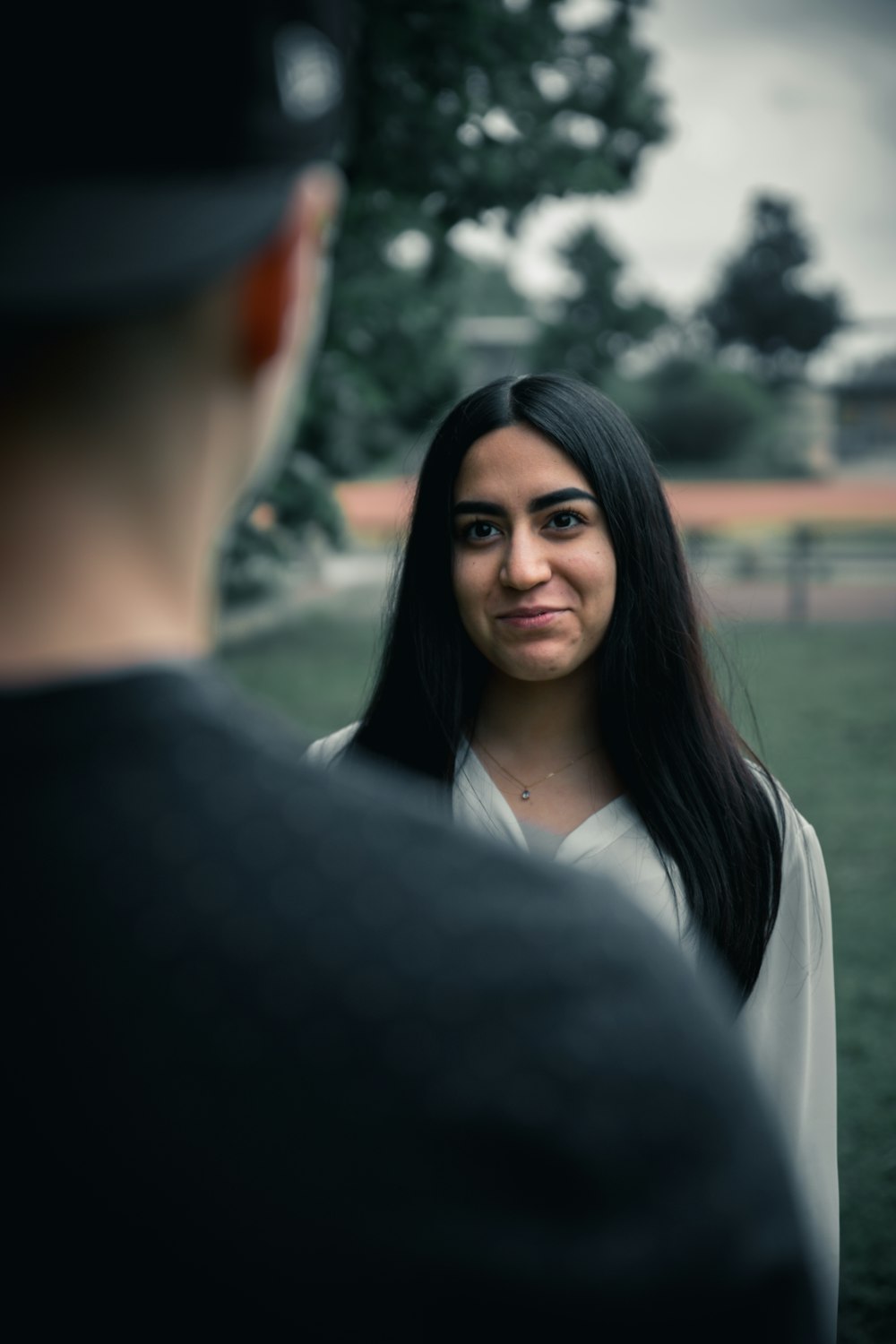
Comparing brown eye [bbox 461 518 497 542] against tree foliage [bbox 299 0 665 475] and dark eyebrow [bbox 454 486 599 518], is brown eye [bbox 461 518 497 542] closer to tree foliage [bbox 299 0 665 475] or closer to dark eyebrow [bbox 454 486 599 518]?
dark eyebrow [bbox 454 486 599 518]

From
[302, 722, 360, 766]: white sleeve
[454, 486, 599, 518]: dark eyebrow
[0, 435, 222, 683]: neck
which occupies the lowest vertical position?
[302, 722, 360, 766]: white sleeve

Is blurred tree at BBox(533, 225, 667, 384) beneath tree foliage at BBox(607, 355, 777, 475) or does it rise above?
above

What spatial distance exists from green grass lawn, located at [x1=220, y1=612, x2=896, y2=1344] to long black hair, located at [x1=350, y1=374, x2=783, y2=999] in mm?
669

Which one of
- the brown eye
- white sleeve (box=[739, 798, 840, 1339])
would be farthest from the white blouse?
the brown eye

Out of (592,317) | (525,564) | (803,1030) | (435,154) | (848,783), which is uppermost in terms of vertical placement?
(592,317)

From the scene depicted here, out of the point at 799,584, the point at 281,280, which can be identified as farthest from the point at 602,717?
the point at 799,584

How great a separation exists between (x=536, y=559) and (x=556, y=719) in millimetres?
382

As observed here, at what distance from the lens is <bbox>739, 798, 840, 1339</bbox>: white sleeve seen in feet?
7.37

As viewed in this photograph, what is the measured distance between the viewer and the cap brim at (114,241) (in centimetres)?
61

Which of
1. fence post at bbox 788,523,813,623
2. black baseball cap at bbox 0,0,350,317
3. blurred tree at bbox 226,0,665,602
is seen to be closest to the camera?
black baseball cap at bbox 0,0,350,317

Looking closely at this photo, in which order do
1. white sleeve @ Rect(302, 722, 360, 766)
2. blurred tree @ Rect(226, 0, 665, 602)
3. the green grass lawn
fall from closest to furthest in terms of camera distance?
1. white sleeve @ Rect(302, 722, 360, 766)
2. the green grass lawn
3. blurred tree @ Rect(226, 0, 665, 602)

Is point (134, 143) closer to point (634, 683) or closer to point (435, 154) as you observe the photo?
point (634, 683)

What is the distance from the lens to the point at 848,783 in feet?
28.5

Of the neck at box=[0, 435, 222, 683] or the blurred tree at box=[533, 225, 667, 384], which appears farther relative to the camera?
the blurred tree at box=[533, 225, 667, 384]
